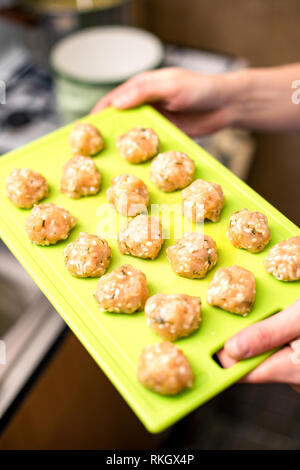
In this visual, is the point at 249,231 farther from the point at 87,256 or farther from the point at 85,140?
the point at 85,140

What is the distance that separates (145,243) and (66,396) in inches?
25.6

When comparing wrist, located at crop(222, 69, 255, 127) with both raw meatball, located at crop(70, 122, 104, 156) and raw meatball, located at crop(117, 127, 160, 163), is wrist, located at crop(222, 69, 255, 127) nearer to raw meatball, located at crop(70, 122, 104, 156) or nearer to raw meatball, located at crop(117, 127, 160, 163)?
raw meatball, located at crop(117, 127, 160, 163)

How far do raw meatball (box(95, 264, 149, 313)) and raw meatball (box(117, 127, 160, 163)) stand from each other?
1.21 ft

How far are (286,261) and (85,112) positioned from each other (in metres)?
0.90

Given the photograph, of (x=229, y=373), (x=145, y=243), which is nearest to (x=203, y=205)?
(x=145, y=243)

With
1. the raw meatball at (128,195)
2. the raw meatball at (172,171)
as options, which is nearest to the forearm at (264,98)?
the raw meatball at (172,171)

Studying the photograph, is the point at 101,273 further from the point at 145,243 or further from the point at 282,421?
the point at 282,421

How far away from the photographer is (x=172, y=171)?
3.82ft

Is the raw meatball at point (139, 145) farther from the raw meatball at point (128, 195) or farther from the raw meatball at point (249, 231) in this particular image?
the raw meatball at point (249, 231)

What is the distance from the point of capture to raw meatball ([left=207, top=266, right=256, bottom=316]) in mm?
961

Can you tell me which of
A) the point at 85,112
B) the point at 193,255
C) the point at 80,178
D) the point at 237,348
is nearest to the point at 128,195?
Result: the point at 80,178

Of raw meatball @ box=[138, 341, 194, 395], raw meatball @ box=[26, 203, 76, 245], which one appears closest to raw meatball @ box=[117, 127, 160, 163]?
raw meatball @ box=[26, 203, 76, 245]

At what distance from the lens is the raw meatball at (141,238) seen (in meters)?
1.05

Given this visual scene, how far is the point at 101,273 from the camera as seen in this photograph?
1.04 metres
